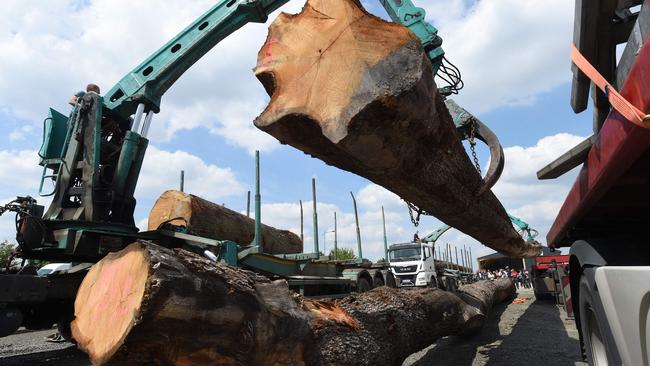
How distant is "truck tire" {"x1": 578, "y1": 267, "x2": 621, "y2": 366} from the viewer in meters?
2.31

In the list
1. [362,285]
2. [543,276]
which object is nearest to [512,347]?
[362,285]

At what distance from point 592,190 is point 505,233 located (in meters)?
3.22

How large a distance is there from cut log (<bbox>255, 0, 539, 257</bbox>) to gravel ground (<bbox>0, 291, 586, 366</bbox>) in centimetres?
368

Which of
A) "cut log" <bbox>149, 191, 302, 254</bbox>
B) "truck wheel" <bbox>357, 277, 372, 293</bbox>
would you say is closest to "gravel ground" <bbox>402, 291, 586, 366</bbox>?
"truck wheel" <bbox>357, 277, 372, 293</bbox>

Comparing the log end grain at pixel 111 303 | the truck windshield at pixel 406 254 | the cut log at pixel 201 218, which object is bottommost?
the log end grain at pixel 111 303

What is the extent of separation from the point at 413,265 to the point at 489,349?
11.0m

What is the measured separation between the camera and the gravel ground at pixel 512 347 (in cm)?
538

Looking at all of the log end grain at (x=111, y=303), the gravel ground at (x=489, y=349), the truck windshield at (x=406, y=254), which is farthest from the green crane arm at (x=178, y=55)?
the truck windshield at (x=406, y=254)

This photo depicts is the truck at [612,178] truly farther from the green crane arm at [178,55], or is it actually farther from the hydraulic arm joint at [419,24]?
the green crane arm at [178,55]

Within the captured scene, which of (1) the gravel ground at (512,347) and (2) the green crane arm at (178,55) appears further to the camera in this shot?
A: (2) the green crane arm at (178,55)

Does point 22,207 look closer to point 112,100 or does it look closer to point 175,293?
point 112,100

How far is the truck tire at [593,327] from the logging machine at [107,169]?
39.5 inches

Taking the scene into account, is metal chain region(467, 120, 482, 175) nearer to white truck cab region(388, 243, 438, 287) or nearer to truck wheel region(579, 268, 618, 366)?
truck wheel region(579, 268, 618, 366)

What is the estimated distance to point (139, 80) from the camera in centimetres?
650
